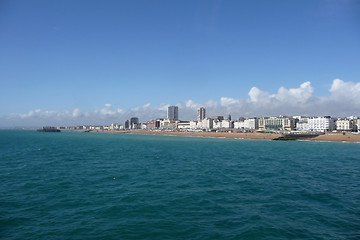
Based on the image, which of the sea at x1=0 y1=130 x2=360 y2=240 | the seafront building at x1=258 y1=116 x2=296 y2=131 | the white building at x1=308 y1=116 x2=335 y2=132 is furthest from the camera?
the seafront building at x1=258 y1=116 x2=296 y2=131

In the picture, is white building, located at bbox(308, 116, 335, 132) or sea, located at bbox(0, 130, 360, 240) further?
white building, located at bbox(308, 116, 335, 132)

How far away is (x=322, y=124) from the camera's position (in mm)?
148625

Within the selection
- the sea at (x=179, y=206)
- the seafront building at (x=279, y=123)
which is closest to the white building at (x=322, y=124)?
the seafront building at (x=279, y=123)

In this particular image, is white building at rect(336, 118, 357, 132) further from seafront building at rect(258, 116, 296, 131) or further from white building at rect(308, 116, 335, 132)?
seafront building at rect(258, 116, 296, 131)

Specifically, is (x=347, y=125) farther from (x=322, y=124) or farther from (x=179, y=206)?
(x=179, y=206)

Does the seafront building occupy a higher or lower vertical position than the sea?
higher

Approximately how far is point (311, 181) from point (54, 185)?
21.5 metres

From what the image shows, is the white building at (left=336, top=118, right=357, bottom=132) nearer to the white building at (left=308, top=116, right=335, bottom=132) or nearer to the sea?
the white building at (left=308, top=116, right=335, bottom=132)

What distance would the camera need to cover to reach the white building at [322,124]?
147m

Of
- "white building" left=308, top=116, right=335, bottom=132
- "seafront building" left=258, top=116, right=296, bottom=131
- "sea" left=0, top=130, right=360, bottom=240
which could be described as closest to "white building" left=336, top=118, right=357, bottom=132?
"white building" left=308, top=116, right=335, bottom=132

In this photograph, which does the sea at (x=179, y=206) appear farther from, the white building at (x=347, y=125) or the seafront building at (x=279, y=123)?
the seafront building at (x=279, y=123)

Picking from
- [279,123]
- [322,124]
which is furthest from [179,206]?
[279,123]

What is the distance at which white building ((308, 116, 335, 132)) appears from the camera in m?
147

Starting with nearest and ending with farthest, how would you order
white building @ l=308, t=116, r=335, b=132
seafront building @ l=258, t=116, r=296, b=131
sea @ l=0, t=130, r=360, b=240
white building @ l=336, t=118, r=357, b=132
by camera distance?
sea @ l=0, t=130, r=360, b=240
white building @ l=336, t=118, r=357, b=132
white building @ l=308, t=116, r=335, b=132
seafront building @ l=258, t=116, r=296, b=131
